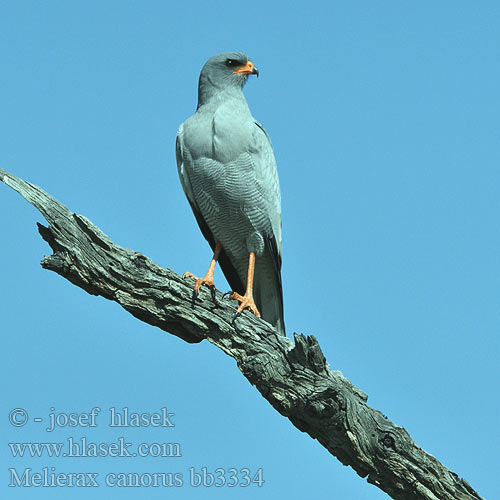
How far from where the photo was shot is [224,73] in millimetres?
8570

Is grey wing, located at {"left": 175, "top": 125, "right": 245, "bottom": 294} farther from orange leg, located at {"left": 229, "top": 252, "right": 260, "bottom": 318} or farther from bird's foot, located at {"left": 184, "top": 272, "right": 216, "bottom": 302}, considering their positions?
bird's foot, located at {"left": 184, "top": 272, "right": 216, "bottom": 302}

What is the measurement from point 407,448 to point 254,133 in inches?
151

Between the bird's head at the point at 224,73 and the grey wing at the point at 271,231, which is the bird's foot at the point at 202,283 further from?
the bird's head at the point at 224,73

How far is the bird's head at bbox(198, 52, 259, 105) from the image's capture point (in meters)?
8.50

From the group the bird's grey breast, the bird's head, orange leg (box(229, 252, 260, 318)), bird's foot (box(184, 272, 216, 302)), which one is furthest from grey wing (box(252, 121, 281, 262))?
bird's foot (box(184, 272, 216, 302))

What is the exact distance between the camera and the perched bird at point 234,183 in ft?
26.2

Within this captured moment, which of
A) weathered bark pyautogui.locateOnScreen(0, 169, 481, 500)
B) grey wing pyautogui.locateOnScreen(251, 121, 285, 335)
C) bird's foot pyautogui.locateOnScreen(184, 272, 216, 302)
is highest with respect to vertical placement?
grey wing pyautogui.locateOnScreen(251, 121, 285, 335)

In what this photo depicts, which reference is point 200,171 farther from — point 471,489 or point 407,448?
point 471,489

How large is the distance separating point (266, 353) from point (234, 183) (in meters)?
2.33

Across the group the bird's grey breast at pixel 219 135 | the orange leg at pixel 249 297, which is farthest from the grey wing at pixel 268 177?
the orange leg at pixel 249 297

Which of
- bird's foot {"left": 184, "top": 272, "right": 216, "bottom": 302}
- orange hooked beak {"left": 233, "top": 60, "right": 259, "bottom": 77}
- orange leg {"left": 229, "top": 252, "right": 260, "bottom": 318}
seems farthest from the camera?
orange hooked beak {"left": 233, "top": 60, "right": 259, "bottom": 77}

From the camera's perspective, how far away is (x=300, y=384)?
6.24 meters

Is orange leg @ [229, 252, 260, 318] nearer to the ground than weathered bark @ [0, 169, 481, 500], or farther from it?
farther from it

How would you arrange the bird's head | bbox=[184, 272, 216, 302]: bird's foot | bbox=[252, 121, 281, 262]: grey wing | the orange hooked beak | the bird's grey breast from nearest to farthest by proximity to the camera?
1. bbox=[184, 272, 216, 302]: bird's foot
2. the bird's grey breast
3. bbox=[252, 121, 281, 262]: grey wing
4. the bird's head
5. the orange hooked beak
